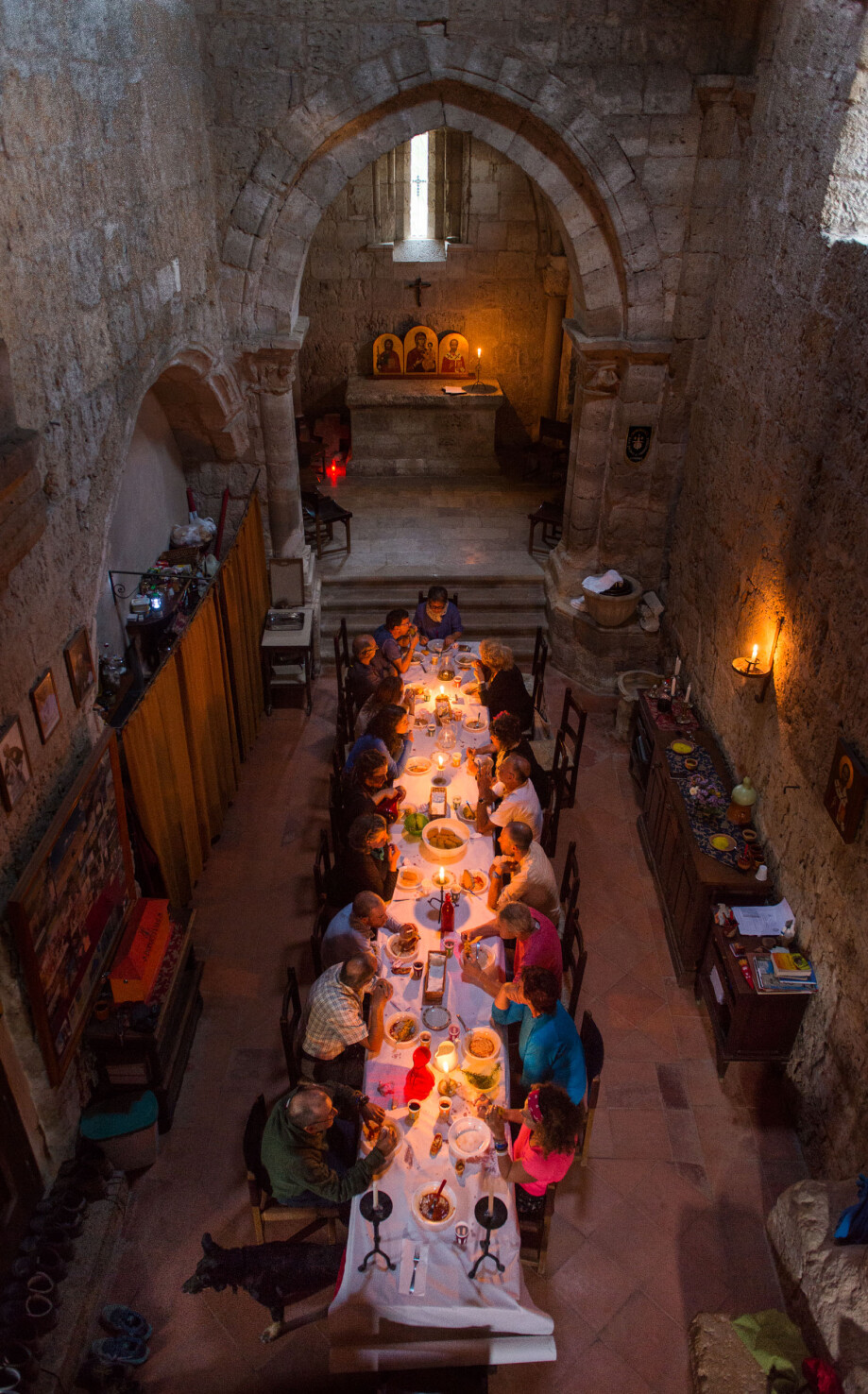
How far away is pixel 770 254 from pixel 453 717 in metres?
4.02

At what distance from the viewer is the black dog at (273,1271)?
13.9 ft

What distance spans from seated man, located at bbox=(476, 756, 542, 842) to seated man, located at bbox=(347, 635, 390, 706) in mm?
1536

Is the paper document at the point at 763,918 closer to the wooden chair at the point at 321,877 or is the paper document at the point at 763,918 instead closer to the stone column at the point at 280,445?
the wooden chair at the point at 321,877

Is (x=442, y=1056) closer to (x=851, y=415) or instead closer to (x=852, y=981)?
(x=852, y=981)

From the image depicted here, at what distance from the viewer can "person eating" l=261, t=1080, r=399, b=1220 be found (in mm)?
3938

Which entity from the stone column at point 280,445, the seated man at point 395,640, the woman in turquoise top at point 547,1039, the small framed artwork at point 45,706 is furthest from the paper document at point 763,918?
the stone column at point 280,445

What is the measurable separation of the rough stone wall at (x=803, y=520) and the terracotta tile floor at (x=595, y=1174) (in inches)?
24.1

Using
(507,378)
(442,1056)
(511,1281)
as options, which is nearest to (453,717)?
(442,1056)

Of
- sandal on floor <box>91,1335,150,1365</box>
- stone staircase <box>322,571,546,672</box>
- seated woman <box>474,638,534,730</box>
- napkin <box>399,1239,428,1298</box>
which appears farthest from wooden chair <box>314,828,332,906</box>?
stone staircase <box>322,571,546,672</box>

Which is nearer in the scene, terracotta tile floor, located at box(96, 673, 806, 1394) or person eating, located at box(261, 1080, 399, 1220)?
person eating, located at box(261, 1080, 399, 1220)

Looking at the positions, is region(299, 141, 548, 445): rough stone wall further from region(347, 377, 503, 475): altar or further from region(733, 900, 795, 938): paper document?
region(733, 900, 795, 938): paper document

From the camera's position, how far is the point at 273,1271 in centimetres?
427

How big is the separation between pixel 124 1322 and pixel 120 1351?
115 mm

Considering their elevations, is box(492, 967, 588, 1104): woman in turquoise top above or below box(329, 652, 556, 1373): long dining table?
above
